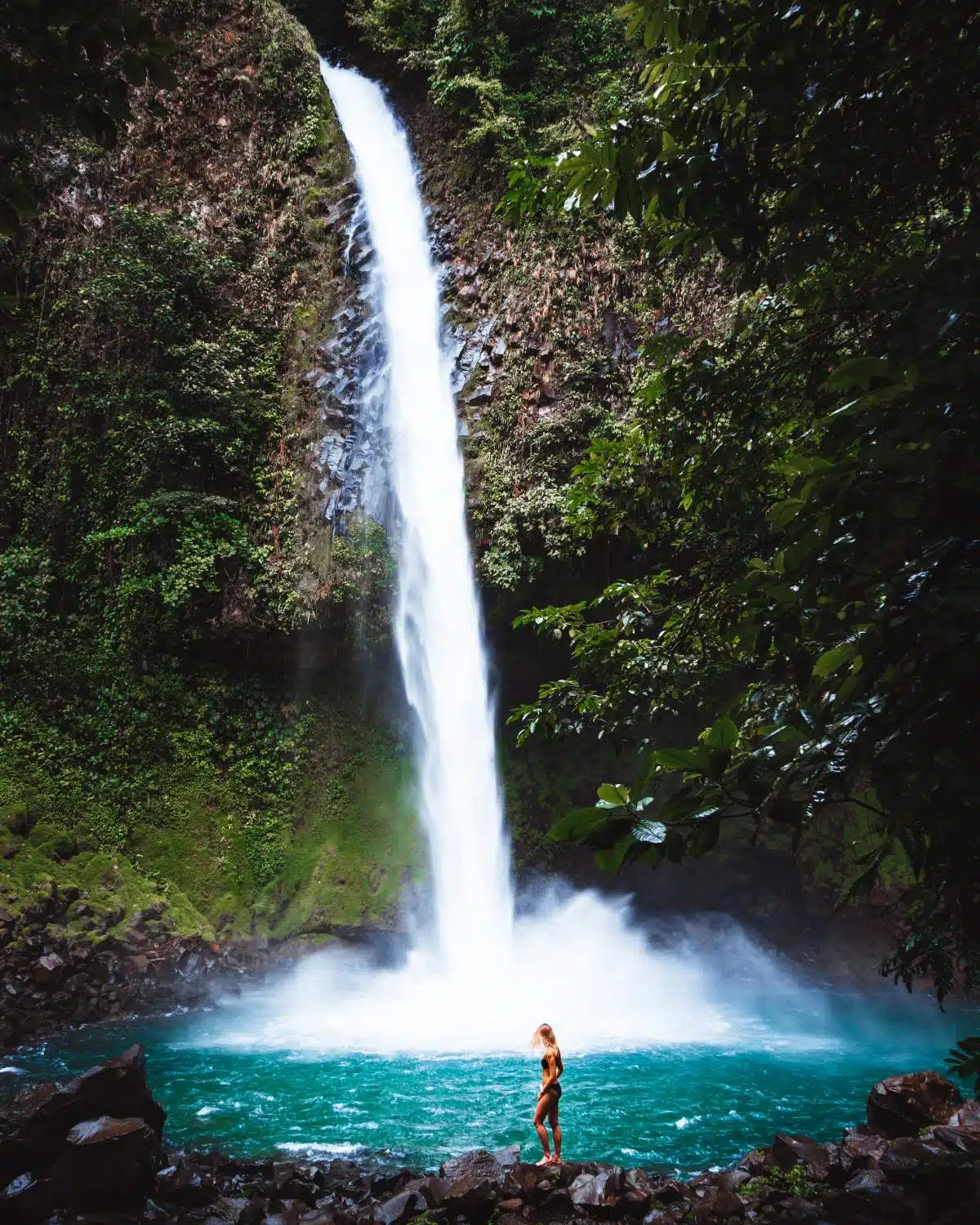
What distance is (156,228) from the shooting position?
12.5 m

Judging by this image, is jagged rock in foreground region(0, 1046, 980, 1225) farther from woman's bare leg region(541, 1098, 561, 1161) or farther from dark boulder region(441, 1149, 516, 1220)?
woman's bare leg region(541, 1098, 561, 1161)

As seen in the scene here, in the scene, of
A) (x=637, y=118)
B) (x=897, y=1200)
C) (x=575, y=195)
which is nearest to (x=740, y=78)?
(x=637, y=118)

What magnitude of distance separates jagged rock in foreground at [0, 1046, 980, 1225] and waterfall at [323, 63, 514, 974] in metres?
6.68

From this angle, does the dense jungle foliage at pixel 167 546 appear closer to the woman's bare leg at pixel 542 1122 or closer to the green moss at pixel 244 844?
the green moss at pixel 244 844

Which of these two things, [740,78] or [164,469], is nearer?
[740,78]

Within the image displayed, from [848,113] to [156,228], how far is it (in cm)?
1282

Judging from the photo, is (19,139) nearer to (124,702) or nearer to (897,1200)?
(124,702)

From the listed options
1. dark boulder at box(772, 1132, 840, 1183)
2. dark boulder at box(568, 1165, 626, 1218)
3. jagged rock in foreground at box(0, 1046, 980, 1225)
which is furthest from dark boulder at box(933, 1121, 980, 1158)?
dark boulder at box(568, 1165, 626, 1218)

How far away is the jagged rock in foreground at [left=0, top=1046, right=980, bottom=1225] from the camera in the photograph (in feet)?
13.3

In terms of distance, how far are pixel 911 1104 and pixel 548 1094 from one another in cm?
239

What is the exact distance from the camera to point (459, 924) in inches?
459

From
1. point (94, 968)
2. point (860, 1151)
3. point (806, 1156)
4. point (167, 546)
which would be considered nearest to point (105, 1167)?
point (806, 1156)

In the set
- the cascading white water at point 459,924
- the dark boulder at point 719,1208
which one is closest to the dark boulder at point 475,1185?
the dark boulder at point 719,1208

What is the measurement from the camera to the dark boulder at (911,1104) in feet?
16.4
